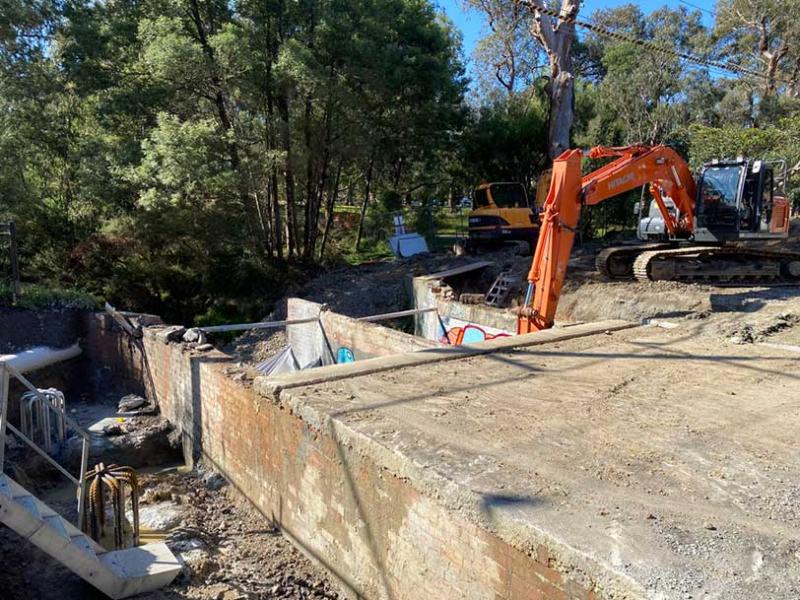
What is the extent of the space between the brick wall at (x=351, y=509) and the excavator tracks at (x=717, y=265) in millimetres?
8319

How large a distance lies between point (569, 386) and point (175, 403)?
6.24 meters

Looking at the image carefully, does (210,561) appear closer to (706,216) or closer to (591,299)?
(591,299)

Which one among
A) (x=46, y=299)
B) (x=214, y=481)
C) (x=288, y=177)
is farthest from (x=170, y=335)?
(x=288, y=177)

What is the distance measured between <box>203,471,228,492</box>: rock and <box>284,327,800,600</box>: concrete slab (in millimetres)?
2544

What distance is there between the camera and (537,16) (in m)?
18.8

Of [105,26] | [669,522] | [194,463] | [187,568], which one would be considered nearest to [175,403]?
[194,463]

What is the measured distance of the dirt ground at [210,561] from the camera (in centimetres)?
582

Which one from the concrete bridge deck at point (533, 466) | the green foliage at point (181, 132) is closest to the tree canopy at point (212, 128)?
the green foliage at point (181, 132)

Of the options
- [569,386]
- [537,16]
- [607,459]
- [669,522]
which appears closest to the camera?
[669,522]

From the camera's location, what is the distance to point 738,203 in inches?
460

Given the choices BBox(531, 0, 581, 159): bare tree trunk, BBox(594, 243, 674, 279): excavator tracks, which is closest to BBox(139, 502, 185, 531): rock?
BBox(594, 243, 674, 279): excavator tracks

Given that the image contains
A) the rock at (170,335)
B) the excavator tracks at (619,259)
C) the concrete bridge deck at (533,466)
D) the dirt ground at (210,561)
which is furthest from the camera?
the excavator tracks at (619,259)

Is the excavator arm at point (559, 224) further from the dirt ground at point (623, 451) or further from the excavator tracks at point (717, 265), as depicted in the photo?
the excavator tracks at point (717, 265)

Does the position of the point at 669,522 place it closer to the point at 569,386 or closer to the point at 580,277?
the point at 569,386
